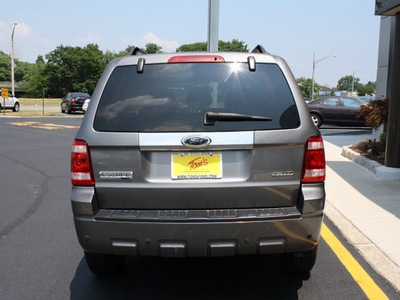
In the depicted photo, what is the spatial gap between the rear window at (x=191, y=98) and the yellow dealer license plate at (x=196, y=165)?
0.18 meters

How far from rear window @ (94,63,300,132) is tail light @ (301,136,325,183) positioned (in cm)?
20

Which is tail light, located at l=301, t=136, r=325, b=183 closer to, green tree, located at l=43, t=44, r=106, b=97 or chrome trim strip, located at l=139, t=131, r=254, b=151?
chrome trim strip, located at l=139, t=131, r=254, b=151

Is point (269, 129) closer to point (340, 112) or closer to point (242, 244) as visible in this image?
point (242, 244)

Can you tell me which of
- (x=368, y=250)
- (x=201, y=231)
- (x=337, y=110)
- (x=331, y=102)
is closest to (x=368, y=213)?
(x=368, y=250)

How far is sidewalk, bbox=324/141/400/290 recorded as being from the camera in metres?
4.08

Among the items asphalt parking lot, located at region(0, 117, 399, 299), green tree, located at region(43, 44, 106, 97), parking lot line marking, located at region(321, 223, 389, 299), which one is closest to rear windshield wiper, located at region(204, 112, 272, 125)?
asphalt parking lot, located at region(0, 117, 399, 299)

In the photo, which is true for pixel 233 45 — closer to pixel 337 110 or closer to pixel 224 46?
pixel 224 46

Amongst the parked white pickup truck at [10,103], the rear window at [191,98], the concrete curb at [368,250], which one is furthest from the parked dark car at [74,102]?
the rear window at [191,98]

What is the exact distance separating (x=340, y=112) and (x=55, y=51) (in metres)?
89.9

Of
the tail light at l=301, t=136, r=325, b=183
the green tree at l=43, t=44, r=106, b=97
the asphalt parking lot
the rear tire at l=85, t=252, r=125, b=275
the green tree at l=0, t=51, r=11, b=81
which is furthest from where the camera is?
the green tree at l=0, t=51, r=11, b=81

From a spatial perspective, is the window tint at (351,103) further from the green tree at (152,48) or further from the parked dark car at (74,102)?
the green tree at (152,48)

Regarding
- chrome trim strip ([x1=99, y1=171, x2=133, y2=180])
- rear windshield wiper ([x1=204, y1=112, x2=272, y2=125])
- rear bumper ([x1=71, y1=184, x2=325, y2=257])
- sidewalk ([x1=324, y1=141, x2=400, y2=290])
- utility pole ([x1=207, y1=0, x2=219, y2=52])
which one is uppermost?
utility pole ([x1=207, y1=0, x2=219, y2=52])

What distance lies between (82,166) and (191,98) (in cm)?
93

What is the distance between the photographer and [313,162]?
120 inches
